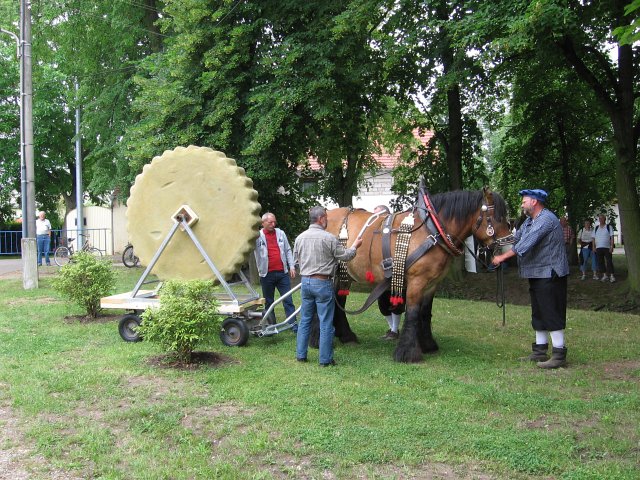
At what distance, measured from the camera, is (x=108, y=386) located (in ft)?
20.2

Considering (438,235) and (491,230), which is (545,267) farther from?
(438,235)

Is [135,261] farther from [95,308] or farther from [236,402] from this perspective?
[236,402]

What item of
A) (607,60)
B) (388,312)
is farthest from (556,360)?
(607,60)

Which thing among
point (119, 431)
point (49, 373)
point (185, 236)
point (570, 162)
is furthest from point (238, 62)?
point (570, 162)

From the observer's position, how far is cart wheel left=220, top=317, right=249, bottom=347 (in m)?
8.07

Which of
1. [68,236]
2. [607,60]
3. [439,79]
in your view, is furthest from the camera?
[68,236]

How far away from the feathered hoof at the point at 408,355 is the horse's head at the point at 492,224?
4.99ft

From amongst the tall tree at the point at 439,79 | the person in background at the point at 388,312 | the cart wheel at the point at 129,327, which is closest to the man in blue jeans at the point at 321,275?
the person in background at the point at 388,312

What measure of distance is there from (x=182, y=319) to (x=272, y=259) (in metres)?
2.60

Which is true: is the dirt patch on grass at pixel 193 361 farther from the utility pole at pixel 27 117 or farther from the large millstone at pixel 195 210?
the utility pole at pixel 27 117

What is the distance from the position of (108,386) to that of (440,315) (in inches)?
258

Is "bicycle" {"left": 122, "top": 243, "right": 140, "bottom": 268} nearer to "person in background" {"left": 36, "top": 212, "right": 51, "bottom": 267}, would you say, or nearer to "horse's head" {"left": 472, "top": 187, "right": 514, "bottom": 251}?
"person in background" {"left": 36, "top": 212, "right": 51, "bottom": 267}

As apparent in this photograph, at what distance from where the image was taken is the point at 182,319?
6.63 meters

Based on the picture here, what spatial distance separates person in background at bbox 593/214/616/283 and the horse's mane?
10.9 m
